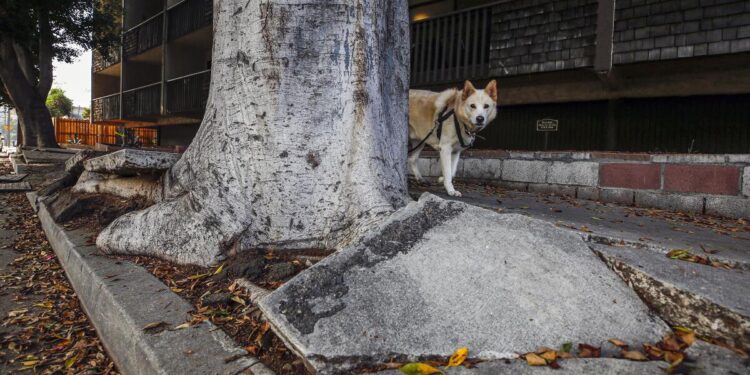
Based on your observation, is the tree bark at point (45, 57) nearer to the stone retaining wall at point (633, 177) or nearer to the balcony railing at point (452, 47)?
the balcony railing at point (452, 47)

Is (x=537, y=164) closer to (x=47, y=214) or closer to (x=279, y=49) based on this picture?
(x=279, y=49)

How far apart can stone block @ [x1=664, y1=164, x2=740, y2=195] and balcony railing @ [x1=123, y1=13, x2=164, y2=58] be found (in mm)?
17278

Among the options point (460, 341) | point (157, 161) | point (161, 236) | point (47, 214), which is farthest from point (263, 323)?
point (47, 214)

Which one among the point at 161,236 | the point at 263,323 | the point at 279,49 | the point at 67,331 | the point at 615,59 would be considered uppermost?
the point at 615,59

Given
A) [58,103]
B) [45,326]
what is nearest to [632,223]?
[45,326]

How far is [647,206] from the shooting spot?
199 inches

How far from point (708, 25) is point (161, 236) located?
Answer: 6870 millimetres

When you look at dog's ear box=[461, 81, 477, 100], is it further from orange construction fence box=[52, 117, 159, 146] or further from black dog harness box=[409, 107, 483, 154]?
orange construction fence box=[52, 117, 159, 146]

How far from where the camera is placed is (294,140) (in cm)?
270

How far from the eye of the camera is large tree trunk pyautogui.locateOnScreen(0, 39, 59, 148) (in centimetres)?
1277

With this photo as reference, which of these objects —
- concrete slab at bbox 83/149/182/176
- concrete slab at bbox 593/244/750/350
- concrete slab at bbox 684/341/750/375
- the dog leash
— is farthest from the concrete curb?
the dog leash

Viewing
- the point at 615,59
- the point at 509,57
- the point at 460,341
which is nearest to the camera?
the point at 460,341

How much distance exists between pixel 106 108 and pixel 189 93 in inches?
376

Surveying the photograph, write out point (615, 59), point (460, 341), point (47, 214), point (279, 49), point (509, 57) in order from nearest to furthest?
point (460, 341), point (279, 49), point (47, 214), point (615, 59), point (509, 57)
